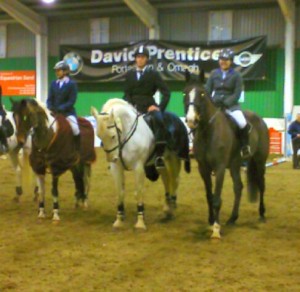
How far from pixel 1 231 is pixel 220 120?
9.93 ft

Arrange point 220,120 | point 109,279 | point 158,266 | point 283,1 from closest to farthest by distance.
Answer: point 109,279 < point 158,266 < point 220,120 < point 283,1

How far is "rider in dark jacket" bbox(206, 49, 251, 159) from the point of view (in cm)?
629

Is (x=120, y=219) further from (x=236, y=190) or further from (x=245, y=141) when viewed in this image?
(x=245, y=141)

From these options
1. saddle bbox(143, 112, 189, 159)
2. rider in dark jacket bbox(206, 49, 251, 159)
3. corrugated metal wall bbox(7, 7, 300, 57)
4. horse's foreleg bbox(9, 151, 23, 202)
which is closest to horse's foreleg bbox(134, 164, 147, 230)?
saddle bbox(143, 112, 189, 159)

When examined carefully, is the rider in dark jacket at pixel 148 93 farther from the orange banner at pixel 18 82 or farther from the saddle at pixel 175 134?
the orange banner at pixel 18 82

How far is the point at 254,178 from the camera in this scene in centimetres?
696

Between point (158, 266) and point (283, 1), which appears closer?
point (158, 266)

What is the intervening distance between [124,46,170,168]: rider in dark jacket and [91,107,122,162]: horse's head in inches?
25.3

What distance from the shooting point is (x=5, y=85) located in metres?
21.5

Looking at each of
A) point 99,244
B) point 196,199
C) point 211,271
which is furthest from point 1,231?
point 196,199

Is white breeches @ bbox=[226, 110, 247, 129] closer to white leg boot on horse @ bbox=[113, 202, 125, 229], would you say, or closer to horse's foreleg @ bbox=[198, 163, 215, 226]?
horse's foreleg @ bbox=[198, 163, 215, 226]

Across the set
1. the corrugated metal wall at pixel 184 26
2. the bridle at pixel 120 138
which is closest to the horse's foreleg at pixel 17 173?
the bridle at pixel 120 138

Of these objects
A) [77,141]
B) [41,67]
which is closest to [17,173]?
[77,141]

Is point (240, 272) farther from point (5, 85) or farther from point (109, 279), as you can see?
point (5, 85)
